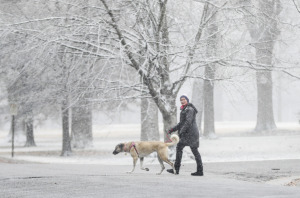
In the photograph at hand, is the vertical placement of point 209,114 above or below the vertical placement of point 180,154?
above

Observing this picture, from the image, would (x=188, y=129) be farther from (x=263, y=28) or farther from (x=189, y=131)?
(x=263, y=28)

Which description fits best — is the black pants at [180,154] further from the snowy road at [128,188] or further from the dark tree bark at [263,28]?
the dark tree bark at [263,28]

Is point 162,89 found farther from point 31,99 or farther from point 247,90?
point 31,99

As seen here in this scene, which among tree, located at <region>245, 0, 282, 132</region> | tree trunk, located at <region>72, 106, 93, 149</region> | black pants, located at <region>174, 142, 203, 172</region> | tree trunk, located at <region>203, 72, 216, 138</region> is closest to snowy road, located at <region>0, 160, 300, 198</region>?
black pants, located at <region>174, 142, 203, 172</region>

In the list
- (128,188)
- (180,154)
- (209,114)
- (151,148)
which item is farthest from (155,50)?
(209,114)

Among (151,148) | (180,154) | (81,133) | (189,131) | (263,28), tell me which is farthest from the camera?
(81,133)

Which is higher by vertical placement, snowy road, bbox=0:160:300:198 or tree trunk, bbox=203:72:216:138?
tree trunk, bbox=203:72:216:138

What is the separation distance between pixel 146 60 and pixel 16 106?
29.3 feet

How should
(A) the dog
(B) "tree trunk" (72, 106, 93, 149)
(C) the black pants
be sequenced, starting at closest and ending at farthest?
(C) the black pants < (A) the dog < (B) "tree trunk" (72, 106, 93, 149)

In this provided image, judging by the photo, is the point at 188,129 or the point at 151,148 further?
the point at 151,148

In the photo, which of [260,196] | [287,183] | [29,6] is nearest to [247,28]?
[29,6]

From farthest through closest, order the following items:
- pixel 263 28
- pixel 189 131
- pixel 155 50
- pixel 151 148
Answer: pixel 263 28 → pixel 155 50 → pixel 151 148 → pixel 189 131

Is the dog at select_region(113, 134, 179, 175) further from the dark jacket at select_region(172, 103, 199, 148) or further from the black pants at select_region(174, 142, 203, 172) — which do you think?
the dark jacket at select_region(172, 103, 199, 148)

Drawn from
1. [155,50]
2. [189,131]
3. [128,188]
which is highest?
[155,50]
